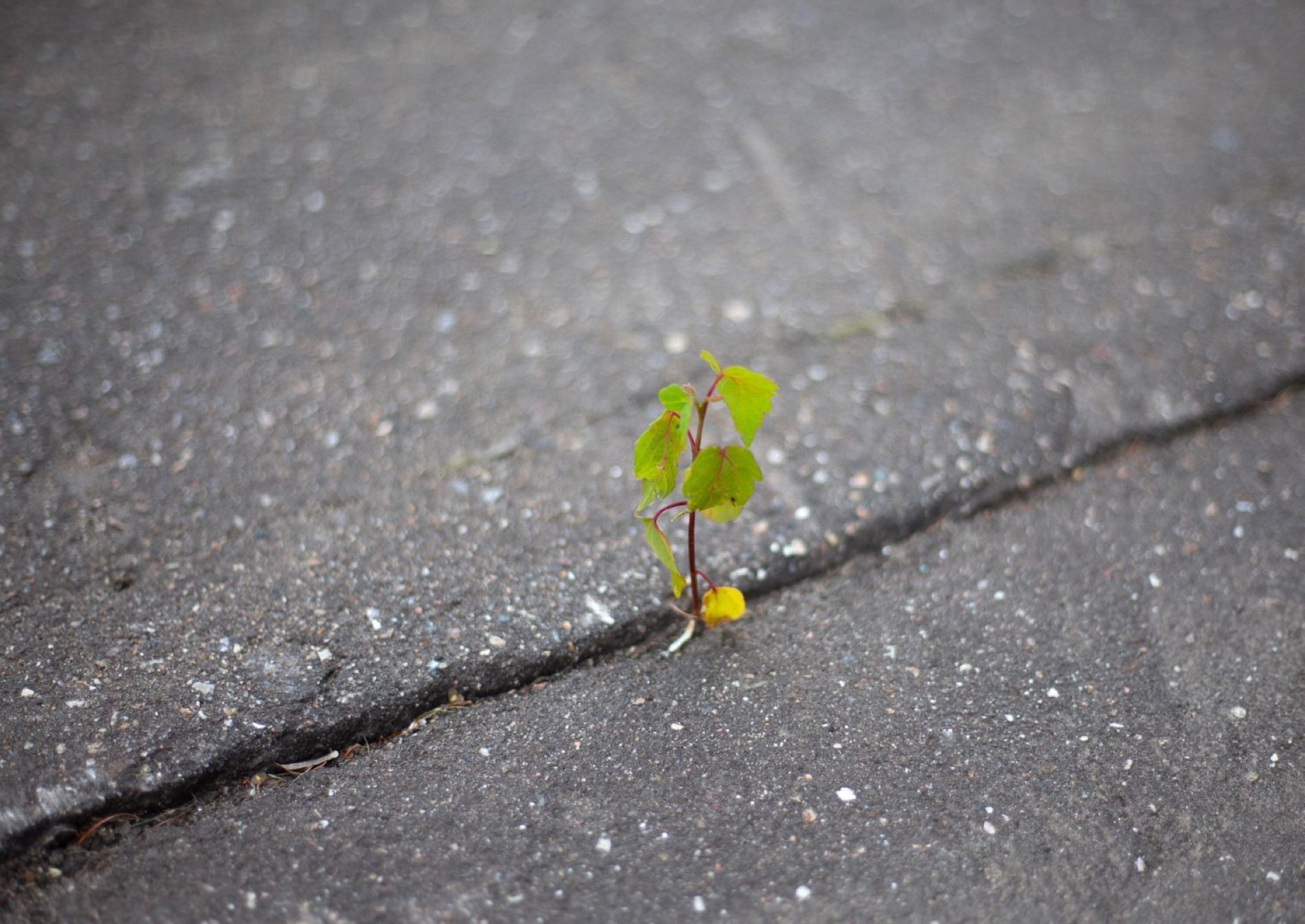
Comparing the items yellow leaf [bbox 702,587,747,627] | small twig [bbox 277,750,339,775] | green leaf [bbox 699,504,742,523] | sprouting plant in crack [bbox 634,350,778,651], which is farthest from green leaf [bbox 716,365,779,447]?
small twig [bbox 277,750,339,775]


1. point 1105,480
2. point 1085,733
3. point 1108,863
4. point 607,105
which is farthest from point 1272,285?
point 607,105

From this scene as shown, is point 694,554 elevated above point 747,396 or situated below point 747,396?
below

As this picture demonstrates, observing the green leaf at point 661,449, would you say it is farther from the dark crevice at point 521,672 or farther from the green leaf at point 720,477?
the dark crevice at point 521,672

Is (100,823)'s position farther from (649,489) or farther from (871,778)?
(871,778)

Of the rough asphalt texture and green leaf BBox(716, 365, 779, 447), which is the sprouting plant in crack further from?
the rough asphalt texture

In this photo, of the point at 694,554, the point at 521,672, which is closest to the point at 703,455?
the point at 694,554

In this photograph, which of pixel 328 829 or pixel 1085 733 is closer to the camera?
pixel 328 829

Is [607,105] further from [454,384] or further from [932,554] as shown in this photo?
[932,554]
